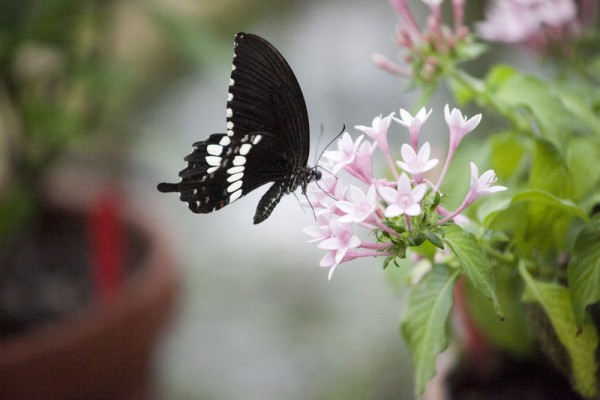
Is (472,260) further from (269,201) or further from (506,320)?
(506,320)

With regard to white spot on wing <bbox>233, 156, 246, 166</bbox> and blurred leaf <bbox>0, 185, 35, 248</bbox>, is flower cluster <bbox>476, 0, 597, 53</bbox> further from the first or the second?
blurred leaf <bbox>0, 185, 35, 248</bbox>

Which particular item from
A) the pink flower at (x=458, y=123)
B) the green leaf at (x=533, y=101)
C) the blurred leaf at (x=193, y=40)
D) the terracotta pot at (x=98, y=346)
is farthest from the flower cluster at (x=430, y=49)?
the terracotta pot at (x=98, y=346)

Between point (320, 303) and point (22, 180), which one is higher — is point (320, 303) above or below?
below

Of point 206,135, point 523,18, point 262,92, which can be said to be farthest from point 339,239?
point 206,135

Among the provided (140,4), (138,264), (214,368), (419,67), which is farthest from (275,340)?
(419,67)

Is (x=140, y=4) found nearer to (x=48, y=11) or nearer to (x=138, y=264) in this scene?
(x=48, y=11)

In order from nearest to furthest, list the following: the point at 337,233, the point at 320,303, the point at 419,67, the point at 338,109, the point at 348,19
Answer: the point at 337,233
the point at 419,67
the point at 320,303
the point at 338,109
the point at 348,19

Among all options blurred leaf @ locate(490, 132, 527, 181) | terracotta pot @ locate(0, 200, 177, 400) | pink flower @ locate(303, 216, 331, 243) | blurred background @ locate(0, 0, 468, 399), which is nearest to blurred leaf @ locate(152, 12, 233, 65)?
blurred background @ locate(0, 0, 468, 399)
